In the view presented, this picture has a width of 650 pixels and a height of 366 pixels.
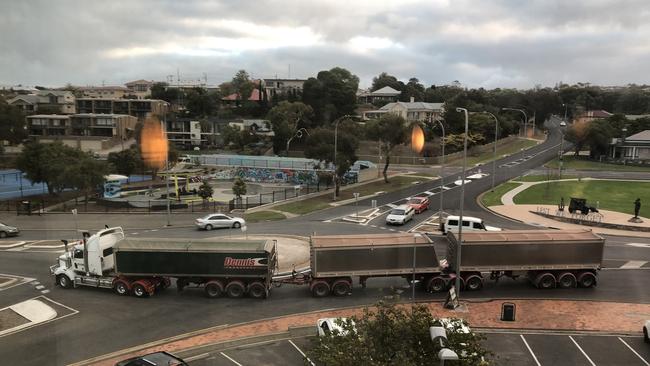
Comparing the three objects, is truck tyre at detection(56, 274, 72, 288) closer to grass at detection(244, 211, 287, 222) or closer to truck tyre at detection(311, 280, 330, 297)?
truck tyre at detection(311, 280, 330, 297)

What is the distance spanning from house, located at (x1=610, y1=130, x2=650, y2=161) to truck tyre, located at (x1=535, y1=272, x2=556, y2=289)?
72411 mm

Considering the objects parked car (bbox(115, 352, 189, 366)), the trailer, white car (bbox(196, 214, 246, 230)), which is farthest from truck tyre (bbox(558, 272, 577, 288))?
white car (bbox(196, 214, 246, 230))

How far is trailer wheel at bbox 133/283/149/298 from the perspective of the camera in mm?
24531

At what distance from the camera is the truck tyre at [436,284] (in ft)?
81.0

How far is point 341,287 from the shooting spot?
24.5 metres

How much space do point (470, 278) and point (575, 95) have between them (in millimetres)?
153248

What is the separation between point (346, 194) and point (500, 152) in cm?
5220

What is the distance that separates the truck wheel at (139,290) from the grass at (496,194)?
3687cm

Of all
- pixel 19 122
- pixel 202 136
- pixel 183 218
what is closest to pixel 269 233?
pixel 183 218

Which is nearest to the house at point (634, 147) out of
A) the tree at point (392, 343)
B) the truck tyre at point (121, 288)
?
the tree at point (392, 343)

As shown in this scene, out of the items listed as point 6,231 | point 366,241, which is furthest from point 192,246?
point 6,231

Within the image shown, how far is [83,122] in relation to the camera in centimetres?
11262

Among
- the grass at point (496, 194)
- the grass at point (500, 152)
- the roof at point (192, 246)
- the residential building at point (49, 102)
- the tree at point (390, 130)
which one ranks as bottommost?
the grass at point (496, 194)

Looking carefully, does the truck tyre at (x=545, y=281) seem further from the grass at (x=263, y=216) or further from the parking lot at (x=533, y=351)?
the grass at (x=263, y=216)
